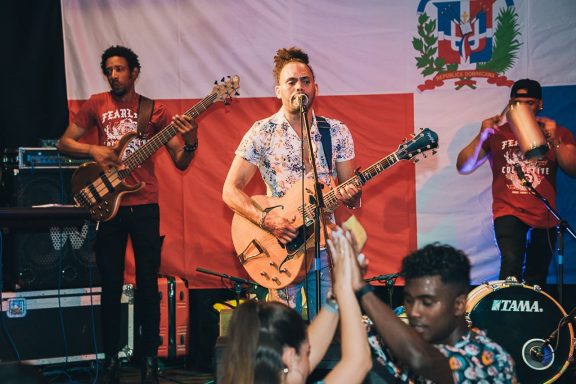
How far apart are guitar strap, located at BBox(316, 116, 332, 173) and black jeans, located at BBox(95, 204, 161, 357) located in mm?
1508

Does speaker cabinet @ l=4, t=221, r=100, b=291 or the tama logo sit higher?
speaker cabinet @ l=4, t=221, r=100, b=291

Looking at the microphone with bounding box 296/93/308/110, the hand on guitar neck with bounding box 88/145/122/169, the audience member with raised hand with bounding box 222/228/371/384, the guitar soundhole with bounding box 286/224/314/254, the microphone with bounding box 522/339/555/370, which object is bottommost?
the microphone with bounding box 522/339/555/370

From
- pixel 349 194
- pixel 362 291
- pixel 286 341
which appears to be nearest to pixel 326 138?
pixel 349 194

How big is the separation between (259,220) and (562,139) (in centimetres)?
306

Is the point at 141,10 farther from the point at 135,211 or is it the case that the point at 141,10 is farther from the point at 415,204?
the point at 415,204

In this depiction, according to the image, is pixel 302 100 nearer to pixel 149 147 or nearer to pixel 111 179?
pixel 149 147

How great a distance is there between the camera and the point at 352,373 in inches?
125

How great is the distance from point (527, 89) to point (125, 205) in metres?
3.55

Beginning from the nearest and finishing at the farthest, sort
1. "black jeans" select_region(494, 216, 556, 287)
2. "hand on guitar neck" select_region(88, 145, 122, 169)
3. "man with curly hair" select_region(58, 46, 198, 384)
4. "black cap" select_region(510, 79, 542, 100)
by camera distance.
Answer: "man with curly hair" select_region(58, 46, 198, 384), "hand on guitar neck" select_region(88, 145, 122, 169), "black jeans" select_region(494, 216, 556, 287), "black cap" select_region(510, 79, 542, 100)

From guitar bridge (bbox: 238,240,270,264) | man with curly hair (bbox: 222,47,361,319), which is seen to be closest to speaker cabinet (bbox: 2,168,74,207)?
man with curly hair (bbox: 222,47,361,319)

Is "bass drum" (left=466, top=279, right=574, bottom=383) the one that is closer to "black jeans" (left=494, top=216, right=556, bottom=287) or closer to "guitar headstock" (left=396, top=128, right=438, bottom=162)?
"black jeans" (left=494, top=216, right=556, bottom=287)

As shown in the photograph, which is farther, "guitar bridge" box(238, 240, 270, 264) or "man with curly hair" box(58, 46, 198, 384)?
"man with curly hair" box(58, 46, 198, 384)

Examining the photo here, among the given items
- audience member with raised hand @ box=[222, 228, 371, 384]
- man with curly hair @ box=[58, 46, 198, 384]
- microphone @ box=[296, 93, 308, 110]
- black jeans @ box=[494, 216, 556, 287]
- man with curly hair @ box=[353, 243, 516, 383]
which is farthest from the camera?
black jeans @ box=[494, 216, 556, 287]

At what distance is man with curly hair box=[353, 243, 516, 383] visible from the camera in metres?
3.13
